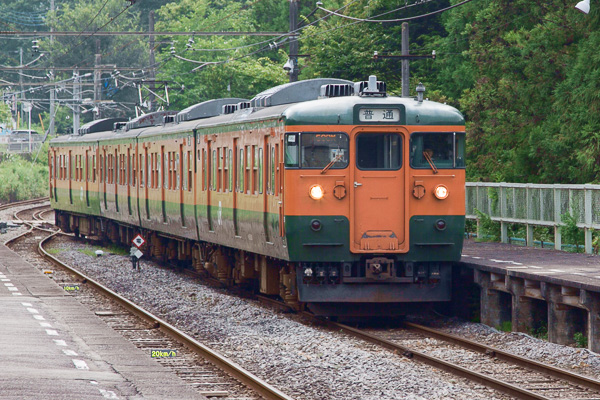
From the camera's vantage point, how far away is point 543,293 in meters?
13.9

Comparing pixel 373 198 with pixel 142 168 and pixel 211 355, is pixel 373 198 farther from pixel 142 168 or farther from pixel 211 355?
pixel 142 168

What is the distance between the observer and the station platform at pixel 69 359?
9.99 m

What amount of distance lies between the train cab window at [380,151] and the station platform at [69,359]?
393cm

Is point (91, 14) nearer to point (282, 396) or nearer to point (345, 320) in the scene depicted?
point (345, 320)

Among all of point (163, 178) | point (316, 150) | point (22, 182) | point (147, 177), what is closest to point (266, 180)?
point (316, 150)

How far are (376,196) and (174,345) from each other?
333cm

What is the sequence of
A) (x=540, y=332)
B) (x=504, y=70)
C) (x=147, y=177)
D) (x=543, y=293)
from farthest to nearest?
(x=504, y=70), (x=147, y=177), (x=540, y=332), (x=543, y=293)

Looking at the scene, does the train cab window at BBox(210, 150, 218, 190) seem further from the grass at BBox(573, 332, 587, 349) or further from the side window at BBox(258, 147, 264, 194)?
the grass at BBox(573, 332, 587, 349)

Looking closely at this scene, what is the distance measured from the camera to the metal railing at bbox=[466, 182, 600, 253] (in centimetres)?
1873

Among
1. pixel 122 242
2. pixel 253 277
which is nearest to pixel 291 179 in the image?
pixel 253 277

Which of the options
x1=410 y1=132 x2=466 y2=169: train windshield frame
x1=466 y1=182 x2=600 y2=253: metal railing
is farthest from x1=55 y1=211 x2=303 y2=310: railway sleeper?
x1=466 y1=182 x2=600 y2=253: metal railing

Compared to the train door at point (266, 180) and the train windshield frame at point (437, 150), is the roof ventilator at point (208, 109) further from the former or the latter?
the train windshield frame at point (437, 150)

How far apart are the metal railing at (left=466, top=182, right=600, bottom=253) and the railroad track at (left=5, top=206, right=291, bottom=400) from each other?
23.5 ft

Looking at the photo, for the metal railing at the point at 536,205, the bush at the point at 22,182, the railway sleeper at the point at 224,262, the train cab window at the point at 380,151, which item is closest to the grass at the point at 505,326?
the train cab window at the point at 380,151
